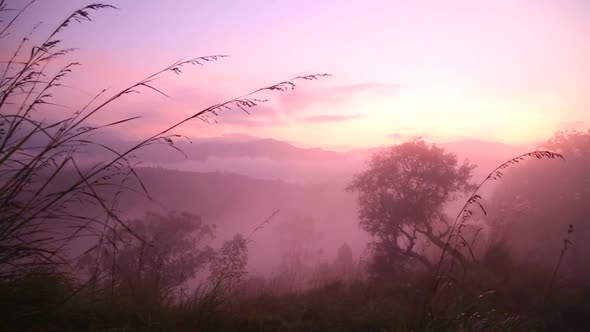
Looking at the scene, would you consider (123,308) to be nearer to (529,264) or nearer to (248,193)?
(529,264)

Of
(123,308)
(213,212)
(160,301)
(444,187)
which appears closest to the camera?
(123,308)

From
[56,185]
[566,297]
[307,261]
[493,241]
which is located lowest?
[307,261]

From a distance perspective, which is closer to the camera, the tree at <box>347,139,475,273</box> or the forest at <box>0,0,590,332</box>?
the forest at <box>0,0,590,332</box>

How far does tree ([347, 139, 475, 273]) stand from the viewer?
20812 millimetres

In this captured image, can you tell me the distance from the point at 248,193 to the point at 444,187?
175 m

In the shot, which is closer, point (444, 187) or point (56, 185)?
point (56, 185)

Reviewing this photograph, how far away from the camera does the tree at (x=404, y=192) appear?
20812 mm

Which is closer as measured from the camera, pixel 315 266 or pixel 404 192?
pixel 315 266

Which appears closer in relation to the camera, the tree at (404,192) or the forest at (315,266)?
the forest at (315,266)

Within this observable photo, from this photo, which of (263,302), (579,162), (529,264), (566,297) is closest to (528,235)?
(579,162)

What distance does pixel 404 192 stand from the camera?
70.4 ft

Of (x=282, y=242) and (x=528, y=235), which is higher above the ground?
(x=528, y=235)

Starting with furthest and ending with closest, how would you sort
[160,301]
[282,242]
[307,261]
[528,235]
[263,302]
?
[282,242]
[307,261]
[528,235]
[263,302]
[160,301]

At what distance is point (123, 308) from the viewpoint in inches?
112
